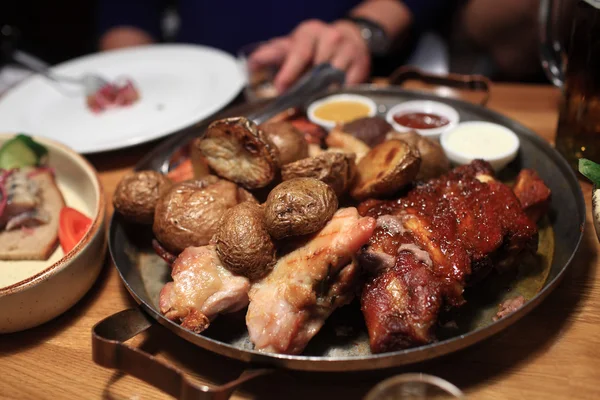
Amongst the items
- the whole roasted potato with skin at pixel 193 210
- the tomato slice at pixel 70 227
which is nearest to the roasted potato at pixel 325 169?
the whole roasted potato with skin at pixel 193 210

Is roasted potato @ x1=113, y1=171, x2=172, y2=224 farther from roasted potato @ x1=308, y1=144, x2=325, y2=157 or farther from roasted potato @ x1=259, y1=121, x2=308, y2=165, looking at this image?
roasted potato @ x1=308, y1=144, x2=325, y2=157

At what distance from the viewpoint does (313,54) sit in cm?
309

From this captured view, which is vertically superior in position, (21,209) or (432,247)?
(432,247)

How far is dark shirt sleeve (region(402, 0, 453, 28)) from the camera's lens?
3.80 metres

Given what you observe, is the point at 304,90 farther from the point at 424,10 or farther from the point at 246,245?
the point at 424,10

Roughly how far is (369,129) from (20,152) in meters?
1.54

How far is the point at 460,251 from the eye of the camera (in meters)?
1.43

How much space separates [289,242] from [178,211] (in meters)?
0.39

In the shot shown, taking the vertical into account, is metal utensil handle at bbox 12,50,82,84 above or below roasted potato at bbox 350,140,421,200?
below

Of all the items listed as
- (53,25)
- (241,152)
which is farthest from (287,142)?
(53,25)

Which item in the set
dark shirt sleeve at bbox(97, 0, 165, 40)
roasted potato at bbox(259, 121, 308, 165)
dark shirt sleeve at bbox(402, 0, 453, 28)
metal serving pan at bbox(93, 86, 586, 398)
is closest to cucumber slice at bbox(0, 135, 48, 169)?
metal serving pan at bbox(93, 86, 586, 398)

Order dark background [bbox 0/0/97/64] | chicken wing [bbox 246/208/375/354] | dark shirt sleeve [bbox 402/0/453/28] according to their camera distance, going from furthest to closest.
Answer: dark background [bbox 0/0/97/64], dark shirt sleeve [bbox 402/0/453/28], chicken wing [bbox 246/208/375/354]

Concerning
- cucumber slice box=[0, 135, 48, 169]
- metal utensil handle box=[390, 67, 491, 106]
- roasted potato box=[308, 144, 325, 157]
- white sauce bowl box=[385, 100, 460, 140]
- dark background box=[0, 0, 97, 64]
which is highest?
metal utensil handle box=[390, 67, 491, 106]

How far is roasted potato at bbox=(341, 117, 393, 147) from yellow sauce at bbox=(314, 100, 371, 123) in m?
0.29
